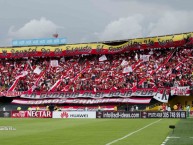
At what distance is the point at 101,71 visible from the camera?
238 ft

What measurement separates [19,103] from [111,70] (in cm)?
1707

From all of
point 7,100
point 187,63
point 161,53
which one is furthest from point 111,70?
point 7,100

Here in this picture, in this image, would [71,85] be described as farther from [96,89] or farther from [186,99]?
[186,99]

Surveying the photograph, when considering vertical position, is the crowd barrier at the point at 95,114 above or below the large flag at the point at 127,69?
below

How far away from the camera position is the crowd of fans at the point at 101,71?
64.9 meters

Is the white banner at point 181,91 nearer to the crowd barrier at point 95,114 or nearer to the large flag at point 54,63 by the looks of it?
the crowd barrier at point 95,114

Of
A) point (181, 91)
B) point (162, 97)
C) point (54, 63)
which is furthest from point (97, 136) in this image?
point (54, 63)

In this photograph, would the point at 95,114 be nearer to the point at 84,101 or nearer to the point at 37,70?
the point at 84,101

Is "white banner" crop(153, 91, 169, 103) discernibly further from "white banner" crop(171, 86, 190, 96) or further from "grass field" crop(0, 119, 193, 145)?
"grass field" crop(0, 119, 193, 145)

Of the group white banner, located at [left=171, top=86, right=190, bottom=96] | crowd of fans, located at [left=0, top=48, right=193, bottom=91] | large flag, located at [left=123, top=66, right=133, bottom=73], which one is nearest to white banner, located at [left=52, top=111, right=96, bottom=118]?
crowd of fans, located at [left=0, top=48, right=193, bottom=91]

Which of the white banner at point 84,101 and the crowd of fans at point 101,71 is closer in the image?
the crowd of fans at point 101,71

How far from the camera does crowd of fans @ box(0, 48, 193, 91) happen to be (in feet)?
213

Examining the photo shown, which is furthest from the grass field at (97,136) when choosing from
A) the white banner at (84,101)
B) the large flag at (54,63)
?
the large flag at (54,63)

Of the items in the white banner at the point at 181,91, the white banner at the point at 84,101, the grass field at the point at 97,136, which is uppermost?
the white banner at the point at 181,91
